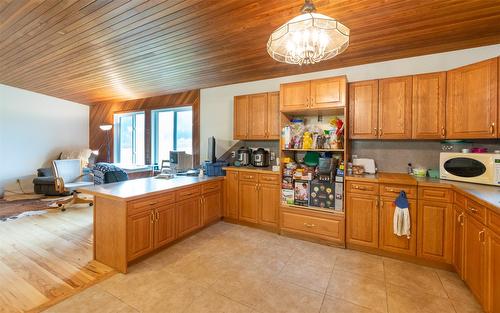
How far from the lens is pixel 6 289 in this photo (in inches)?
79.2

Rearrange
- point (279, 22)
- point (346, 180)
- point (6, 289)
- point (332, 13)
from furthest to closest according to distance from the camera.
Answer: point (346, 180), point (279, 22), point (332, 13), point (6, 289)

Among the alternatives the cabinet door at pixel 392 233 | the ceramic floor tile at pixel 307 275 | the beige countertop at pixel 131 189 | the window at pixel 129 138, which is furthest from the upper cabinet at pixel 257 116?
the window at pixel 129 138

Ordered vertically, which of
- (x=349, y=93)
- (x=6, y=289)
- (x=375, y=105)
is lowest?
(x=6, y=289)

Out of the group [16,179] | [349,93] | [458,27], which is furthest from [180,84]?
[16,179]

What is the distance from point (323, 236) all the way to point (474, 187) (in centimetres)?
165

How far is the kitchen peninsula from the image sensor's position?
7.50 feet

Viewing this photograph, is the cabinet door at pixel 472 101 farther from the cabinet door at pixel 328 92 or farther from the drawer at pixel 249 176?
the drawer at pixel 249 176

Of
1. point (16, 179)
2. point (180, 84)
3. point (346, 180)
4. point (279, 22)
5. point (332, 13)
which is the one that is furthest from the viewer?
point (16, 179)

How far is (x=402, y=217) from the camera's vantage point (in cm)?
248

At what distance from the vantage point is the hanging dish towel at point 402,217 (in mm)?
2461

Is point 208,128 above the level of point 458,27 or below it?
below

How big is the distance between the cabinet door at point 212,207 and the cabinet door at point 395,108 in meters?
2.55

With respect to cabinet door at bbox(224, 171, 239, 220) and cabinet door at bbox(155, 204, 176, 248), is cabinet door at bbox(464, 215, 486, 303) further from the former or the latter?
cabinet door at bbox(155, 204, 176, 248)

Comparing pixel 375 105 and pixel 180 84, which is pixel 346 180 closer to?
pixel 375 105
